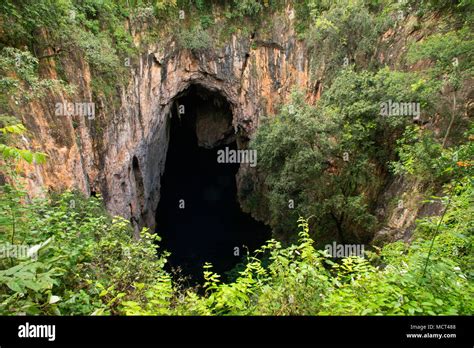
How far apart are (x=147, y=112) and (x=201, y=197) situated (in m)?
9.58

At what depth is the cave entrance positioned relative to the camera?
1872 centimetres

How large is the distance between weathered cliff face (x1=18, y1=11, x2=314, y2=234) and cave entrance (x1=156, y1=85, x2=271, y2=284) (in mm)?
2557

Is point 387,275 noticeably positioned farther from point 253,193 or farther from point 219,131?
point 219,131

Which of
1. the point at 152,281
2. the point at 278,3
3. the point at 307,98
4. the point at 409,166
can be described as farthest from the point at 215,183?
the point at 152,281

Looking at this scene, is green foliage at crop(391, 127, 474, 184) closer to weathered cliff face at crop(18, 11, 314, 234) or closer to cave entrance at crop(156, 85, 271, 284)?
weathered cliff face at crop(18, 11, 314, 234)

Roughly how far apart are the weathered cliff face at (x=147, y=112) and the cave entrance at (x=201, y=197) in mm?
2557

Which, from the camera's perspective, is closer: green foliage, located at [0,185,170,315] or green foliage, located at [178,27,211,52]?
green foliage, located at [0,185,170,315]

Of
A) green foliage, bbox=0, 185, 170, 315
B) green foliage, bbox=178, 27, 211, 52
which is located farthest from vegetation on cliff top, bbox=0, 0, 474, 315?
green foliage, bbox=178, 27, 211, 52

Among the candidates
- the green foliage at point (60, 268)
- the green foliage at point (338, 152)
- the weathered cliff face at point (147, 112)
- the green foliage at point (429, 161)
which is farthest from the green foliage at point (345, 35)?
the green foliage at point (60, 268)

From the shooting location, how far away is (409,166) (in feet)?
27.2

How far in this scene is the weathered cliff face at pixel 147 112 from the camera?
28.6 ft
